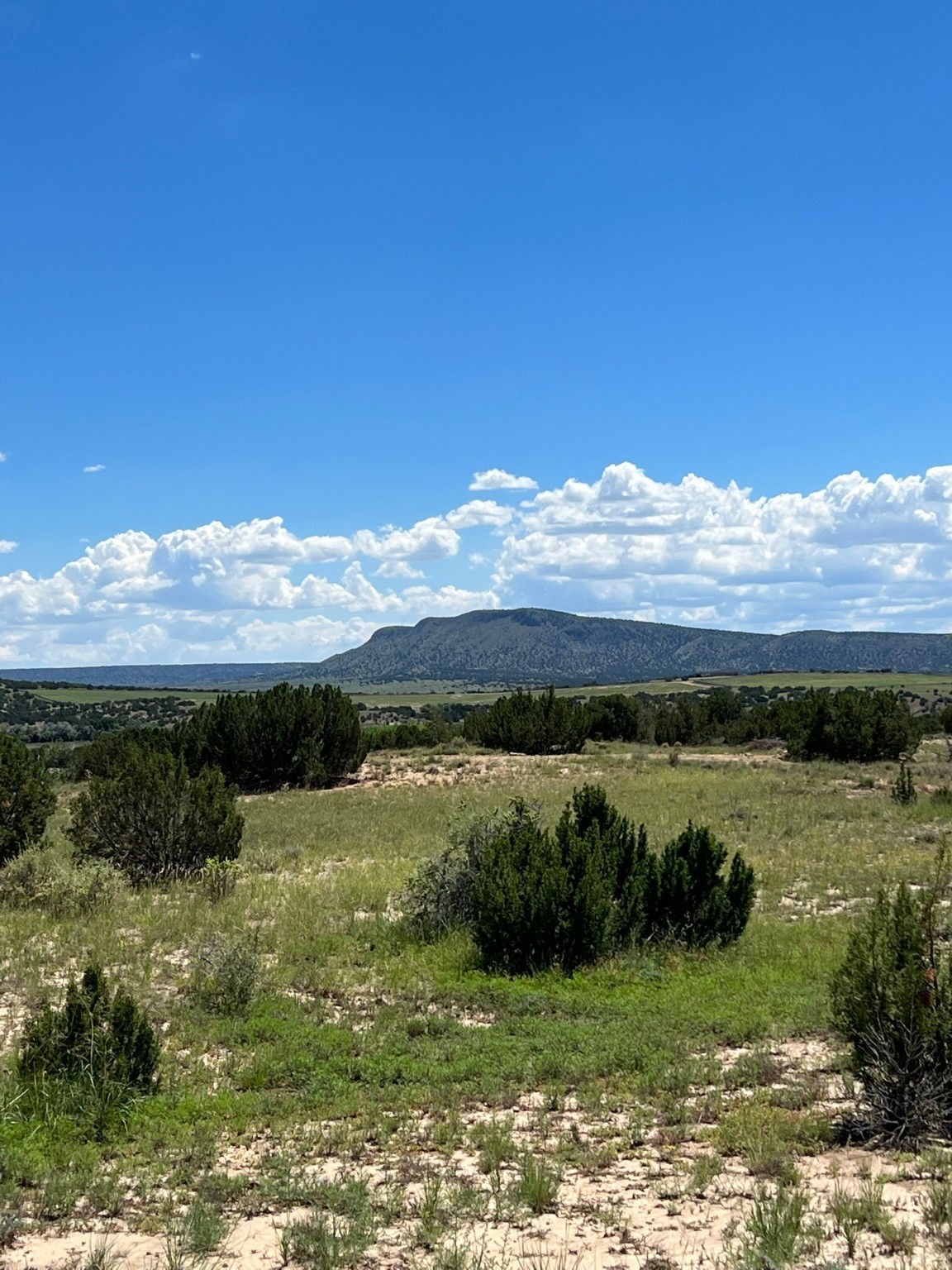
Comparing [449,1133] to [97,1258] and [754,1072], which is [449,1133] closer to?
[97,1258]

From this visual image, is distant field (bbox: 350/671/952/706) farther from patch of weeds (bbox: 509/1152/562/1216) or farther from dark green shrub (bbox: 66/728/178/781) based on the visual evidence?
patch of weeds (bbox: 509/1152/562/1216)

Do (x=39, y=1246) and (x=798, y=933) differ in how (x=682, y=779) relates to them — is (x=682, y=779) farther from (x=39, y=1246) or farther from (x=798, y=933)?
(x=39, y=1246)

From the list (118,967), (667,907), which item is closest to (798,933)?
(667,907)

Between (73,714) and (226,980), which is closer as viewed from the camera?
(226,980)

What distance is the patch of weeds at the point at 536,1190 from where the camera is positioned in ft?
16.9

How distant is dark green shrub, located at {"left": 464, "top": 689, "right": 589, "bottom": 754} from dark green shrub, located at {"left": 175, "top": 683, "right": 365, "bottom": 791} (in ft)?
26.4

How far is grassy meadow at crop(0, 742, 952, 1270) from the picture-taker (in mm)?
5113

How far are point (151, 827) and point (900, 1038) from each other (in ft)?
44.9

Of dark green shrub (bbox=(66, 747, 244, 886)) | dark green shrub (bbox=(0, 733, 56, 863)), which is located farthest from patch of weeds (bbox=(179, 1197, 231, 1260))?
dark green shrub (bbox=(0, 733, 56, 863))

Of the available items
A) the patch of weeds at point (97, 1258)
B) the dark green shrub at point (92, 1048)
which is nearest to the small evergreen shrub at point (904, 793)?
the dark green shrub at point (92, 1048)

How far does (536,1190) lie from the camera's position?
5199 millimetres

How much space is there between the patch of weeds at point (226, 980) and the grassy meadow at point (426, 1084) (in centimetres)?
3

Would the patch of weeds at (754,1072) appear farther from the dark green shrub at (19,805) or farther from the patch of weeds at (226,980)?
the dark green shrub at (19,805)

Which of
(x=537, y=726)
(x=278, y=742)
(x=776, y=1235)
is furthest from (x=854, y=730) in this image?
(x=776, y=1235)
